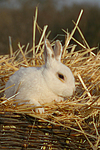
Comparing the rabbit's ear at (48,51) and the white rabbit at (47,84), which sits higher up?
the rabbit's ear at (48,51)

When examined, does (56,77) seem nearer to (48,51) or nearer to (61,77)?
(61,77)

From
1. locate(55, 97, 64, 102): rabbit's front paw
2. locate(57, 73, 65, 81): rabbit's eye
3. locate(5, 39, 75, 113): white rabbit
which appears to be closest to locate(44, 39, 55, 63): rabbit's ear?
locate(5, 39, 75, 113): white rabbit

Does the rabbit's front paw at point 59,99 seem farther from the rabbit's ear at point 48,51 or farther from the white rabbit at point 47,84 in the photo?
the rabbit's ear at point 48,51

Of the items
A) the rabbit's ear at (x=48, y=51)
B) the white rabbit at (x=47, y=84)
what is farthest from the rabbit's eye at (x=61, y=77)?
the rabbit's ear at (x=48, y=51)

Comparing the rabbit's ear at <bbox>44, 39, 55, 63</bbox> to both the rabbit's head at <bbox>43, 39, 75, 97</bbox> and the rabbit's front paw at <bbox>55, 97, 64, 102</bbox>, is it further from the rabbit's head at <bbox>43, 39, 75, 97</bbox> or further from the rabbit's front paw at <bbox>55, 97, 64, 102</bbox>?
the rabbit's front paw at <bbox>55, 97, 64, 102</bbox>

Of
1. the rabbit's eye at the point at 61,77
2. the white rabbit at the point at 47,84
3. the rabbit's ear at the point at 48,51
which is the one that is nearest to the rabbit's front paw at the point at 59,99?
the white rabbit at the point at 47,84

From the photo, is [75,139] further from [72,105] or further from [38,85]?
[38,85]

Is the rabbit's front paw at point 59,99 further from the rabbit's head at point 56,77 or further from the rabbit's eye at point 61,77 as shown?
the rabbit's eye at point 61,77

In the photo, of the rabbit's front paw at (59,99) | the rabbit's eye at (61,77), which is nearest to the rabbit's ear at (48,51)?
the rabbit's eye at (61,77)

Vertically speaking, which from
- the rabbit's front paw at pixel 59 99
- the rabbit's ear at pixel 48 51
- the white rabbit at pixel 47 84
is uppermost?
the rabbit's ear at pixel 48 51

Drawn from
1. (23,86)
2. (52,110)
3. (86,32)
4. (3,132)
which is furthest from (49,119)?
(86,32)

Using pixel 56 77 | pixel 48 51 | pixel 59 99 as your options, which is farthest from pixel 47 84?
pixel 48 51
